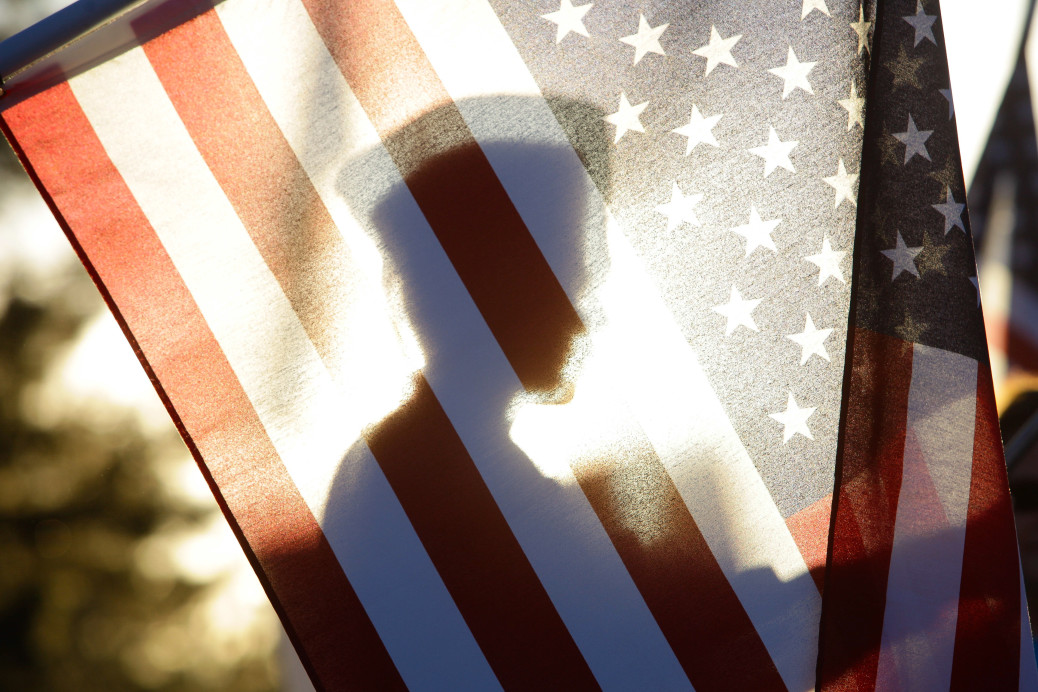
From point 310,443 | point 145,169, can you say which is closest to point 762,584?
point 310,443

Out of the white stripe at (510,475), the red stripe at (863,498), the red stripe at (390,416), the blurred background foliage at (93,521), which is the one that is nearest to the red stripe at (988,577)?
the red stripe at (863,498)

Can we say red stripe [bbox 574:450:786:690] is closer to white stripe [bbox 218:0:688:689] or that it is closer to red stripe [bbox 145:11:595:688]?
white stripe [bbox 218:0:688:689]

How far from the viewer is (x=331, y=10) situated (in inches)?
47.1

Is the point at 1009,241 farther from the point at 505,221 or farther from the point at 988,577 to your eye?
the point at 505,221

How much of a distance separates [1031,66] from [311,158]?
1.98m

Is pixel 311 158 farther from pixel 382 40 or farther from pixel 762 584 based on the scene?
pixel 762 584

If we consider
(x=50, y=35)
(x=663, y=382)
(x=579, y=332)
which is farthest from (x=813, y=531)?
(x=50, y=35)

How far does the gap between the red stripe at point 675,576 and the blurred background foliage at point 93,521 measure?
1.64 meters

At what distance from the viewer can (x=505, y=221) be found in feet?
4.12

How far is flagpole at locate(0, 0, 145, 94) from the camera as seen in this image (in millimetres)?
1074

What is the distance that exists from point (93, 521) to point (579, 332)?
235cm

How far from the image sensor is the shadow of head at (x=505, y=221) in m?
1.22

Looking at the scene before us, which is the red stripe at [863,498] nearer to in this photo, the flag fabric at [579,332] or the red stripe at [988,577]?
the flag fabric at [579,332]

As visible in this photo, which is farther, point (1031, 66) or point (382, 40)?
point (1031, 66)
